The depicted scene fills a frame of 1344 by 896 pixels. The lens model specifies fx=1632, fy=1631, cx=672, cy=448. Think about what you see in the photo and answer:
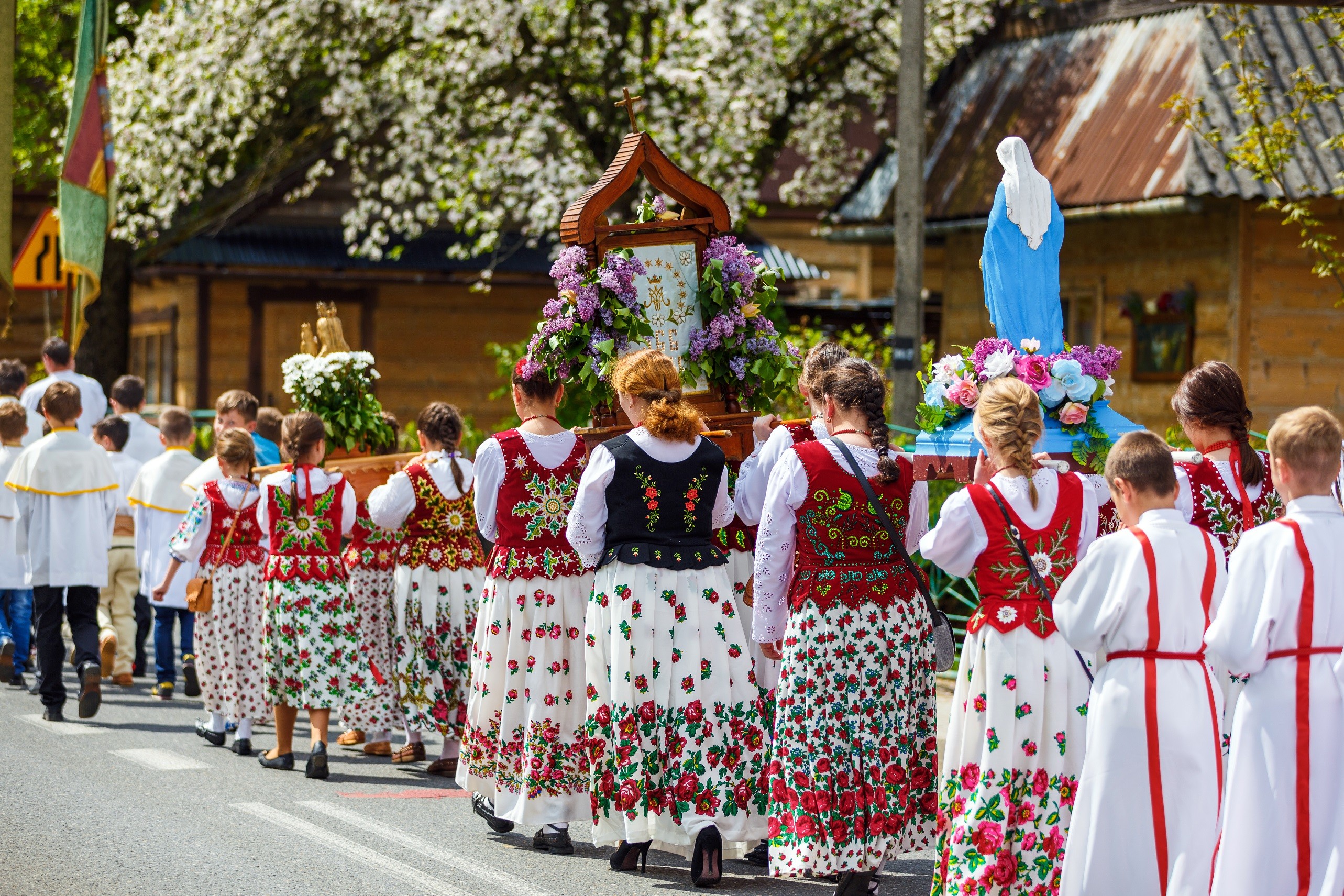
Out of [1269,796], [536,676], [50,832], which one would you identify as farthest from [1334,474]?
[50,832]

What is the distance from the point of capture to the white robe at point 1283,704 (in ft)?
14.6

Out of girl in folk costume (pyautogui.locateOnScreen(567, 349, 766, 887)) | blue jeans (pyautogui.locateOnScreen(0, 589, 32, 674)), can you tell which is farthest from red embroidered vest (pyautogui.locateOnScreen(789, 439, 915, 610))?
blue jeans (pyautogui.locateOnScreen(0, 589, 32, 674))

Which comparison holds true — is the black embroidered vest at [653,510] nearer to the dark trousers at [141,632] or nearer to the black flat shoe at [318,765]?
the black flat shoe at [318,765]

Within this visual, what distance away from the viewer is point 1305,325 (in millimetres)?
14312

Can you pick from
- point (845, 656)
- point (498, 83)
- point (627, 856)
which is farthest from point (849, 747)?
point (498, 83)

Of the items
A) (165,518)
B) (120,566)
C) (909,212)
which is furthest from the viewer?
(909,212)

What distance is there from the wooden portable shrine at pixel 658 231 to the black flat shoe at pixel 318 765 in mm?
2234

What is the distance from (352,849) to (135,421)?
645 centimetres

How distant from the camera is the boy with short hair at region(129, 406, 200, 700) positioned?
10.7 metres

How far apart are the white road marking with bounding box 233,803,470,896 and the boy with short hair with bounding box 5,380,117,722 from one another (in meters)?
2.68

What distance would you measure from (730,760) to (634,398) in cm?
145

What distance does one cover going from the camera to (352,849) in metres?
6.58

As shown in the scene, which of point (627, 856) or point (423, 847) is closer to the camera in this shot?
point (627, 856)

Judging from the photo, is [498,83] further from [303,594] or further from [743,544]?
[743,544]
